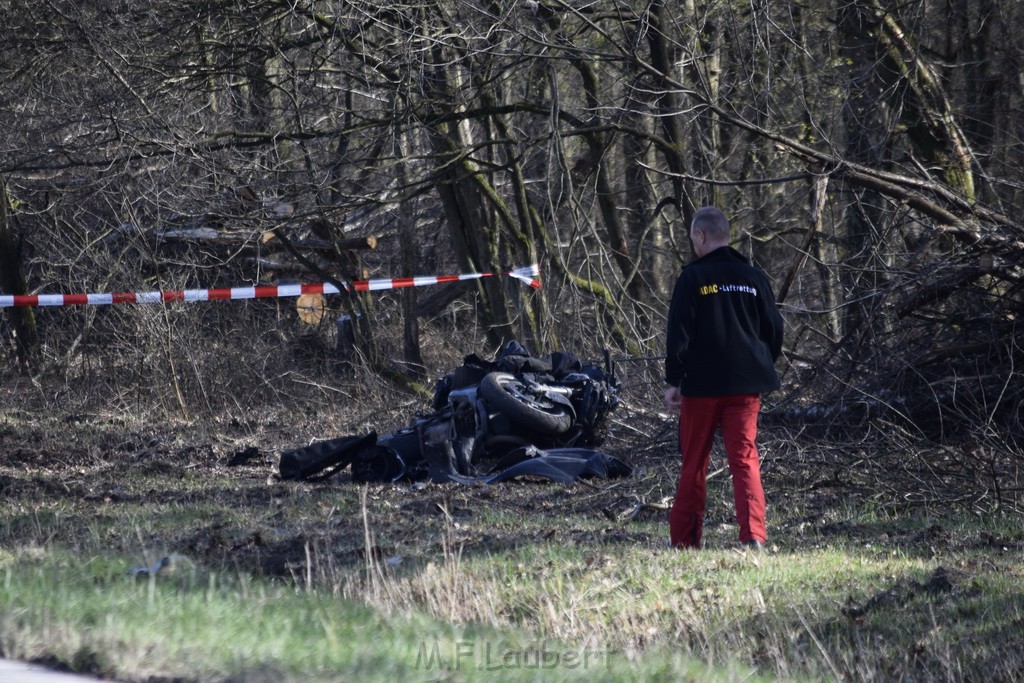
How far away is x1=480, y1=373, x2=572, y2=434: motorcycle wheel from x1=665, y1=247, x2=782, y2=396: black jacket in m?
3.48

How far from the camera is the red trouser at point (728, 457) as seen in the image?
6.68 m

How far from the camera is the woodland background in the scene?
1006 centimetres

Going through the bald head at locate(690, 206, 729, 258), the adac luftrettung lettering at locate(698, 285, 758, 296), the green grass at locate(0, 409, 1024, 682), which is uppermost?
the bald head at locate(690, 206, 729, 258)

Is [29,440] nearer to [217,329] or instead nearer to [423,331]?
[217,329]

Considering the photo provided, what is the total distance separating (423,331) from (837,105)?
6.96 meters

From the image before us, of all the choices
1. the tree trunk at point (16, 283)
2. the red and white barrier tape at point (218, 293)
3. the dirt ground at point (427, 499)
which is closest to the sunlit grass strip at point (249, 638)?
the dirt ground at point (427, 499)

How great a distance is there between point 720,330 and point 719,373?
24 centimetres

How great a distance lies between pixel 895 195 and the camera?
1020 centimetres

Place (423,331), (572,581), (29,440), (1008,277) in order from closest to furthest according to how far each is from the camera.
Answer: (572,581), (1008,277), (29,440), (423,331)

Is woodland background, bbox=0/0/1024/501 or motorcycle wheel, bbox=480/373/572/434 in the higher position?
woodland background, bbox=0/0/1024/501

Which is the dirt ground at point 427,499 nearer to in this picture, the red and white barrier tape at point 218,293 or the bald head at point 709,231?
the bald head at point 709,231

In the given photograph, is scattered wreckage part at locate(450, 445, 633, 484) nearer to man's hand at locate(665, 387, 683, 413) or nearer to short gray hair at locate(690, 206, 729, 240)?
man's hand at locate(665, 387, 683, 413)

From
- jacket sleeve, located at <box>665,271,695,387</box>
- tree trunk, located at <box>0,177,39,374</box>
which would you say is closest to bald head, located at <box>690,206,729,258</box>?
jacket sleeve, located at <box>665,271,695,387</box>

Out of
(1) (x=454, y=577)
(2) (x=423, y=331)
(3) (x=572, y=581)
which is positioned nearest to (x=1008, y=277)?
(3) (x=572, y=581)
